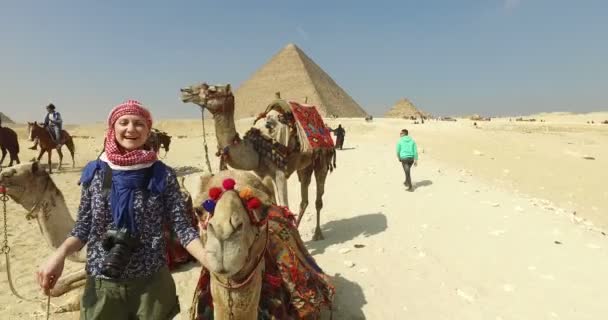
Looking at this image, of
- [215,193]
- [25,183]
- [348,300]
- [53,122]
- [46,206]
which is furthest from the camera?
[53,122]

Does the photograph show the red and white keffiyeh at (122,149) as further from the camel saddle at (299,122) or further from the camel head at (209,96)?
the camel saddle at (299,122)

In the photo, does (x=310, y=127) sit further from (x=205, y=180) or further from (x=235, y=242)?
(x=235, y=242)

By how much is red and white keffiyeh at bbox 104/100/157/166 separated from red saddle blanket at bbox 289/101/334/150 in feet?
12.0

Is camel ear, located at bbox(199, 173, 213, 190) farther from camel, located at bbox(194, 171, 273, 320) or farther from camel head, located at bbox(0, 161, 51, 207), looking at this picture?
camel head, located at bbox(0, 161, 51, 207)

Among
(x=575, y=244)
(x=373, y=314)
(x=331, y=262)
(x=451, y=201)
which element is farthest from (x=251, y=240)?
(x=451, y=201)

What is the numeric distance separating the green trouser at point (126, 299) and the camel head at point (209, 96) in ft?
10.3

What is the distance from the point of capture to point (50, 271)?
6.05ft

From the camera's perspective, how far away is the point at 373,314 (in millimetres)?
3615

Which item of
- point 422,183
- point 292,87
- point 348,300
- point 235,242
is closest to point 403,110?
point 292,87

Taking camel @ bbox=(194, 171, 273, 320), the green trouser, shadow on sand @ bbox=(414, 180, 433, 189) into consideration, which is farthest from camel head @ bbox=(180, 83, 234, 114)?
shadow on sand @ bbox=(414, 180, 433, 189)

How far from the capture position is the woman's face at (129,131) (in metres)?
1.93

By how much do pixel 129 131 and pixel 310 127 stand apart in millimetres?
4036

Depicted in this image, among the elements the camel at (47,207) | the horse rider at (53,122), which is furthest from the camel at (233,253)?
the horse rider at (53,122)

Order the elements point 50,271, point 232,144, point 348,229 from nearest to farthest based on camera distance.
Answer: point 50,271 → point 232,144 → point 348,229
